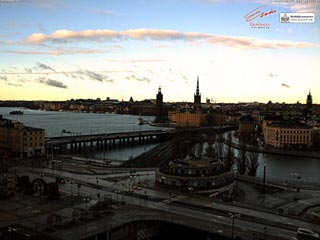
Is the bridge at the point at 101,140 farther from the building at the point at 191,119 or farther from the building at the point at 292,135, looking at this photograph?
the building at the point at 191,119

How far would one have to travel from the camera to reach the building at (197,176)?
1838cm

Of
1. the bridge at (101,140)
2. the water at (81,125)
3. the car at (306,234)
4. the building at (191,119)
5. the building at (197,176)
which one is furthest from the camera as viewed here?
the building at (191,119)

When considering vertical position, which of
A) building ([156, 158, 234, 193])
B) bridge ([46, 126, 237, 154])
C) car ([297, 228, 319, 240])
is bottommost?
Answer: bridge ([46, 126, 237, 154])

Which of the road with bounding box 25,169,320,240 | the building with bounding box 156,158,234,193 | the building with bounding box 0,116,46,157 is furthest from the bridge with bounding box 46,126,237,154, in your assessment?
the building with bounding box 156,158,234,193

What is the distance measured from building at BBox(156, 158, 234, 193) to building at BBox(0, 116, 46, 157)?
15646 millimetres

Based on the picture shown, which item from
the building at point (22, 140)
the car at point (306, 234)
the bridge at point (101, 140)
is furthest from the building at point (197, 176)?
the bridge at point (101, 140)

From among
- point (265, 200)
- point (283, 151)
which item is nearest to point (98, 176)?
point (265, 200)

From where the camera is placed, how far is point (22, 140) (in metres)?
30.6

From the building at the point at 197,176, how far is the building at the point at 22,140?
1565 centimetres

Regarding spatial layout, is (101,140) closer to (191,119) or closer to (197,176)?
(197,176)

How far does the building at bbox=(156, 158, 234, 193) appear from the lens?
18375 millimetres

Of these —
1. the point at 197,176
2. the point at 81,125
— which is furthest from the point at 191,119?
the point at 197,176

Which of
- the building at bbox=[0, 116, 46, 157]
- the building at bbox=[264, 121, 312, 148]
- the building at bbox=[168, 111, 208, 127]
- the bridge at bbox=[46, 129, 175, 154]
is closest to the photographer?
the building at bbox=[0, 116, 46, 157]

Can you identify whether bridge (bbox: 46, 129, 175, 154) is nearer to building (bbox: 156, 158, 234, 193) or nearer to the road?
the road
